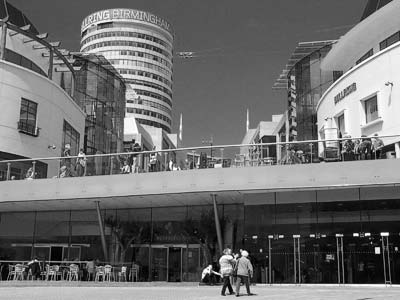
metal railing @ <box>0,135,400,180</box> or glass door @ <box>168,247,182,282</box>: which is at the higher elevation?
metal railing @ <box>0,135,400,180</box>

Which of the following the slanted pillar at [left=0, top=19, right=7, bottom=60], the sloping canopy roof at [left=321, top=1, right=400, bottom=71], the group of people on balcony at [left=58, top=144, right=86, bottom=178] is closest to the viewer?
the group of people on balcony at [left=58, top=144, right=86, bottom=178]

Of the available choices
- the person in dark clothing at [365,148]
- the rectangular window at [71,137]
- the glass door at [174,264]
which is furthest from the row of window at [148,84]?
the person in dark clothing at [365,148]

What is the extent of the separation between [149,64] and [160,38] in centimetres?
891

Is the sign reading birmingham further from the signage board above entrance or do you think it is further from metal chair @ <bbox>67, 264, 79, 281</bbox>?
metal chair @ <bbox>67, 264, 79, 281</bbox>

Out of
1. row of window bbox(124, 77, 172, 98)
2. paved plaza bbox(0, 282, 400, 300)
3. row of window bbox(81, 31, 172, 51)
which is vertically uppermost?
row of window bbox(81, 31, 172, 51)

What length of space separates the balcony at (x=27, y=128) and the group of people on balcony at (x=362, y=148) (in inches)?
810

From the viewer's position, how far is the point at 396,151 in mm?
22719

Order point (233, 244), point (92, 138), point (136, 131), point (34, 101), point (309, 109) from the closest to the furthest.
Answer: point (233, 244) < point (34, 101) < point (309, 109) < point (92, 138) < point (136, 131)

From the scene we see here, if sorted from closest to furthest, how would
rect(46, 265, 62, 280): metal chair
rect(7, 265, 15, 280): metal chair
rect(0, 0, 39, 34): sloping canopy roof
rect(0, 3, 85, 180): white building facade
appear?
rect(46, 265, 62, 280): metal chair, rect(7, 265, 15, 280): metal chair, rect(0, 3, 85, 180): white building facade, rect(0, 0, 39, 34): sloping canopy roof

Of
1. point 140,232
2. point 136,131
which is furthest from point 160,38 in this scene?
point 140,232

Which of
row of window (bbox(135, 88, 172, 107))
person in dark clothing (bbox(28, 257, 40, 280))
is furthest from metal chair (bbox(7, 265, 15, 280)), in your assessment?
row of window (bbox(135, 88, 172, 107))

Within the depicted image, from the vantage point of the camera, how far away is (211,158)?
2541 cm

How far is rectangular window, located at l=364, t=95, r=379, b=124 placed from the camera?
99.3ft

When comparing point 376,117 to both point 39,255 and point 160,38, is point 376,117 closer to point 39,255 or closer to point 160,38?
point 39,255
